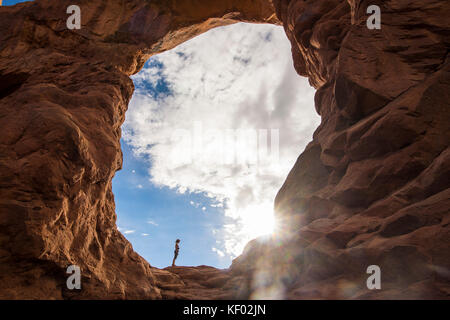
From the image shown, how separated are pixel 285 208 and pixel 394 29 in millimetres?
10578

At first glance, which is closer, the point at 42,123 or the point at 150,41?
the point at 42,123

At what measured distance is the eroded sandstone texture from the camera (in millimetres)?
6578

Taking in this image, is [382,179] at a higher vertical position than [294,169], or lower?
lower

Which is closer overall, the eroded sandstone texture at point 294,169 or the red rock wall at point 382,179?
the red rock wall at point 382,179

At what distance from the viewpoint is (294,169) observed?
1644 centimetres

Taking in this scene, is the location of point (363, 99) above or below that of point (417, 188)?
above

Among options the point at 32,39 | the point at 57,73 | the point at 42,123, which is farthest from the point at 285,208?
the point at 32,39

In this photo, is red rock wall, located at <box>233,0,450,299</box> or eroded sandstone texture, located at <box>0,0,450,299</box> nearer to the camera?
red rock wall, located at <box>233,0,450,299</box>

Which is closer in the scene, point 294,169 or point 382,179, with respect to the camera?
point 382,179

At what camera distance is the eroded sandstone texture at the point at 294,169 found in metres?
6.58
